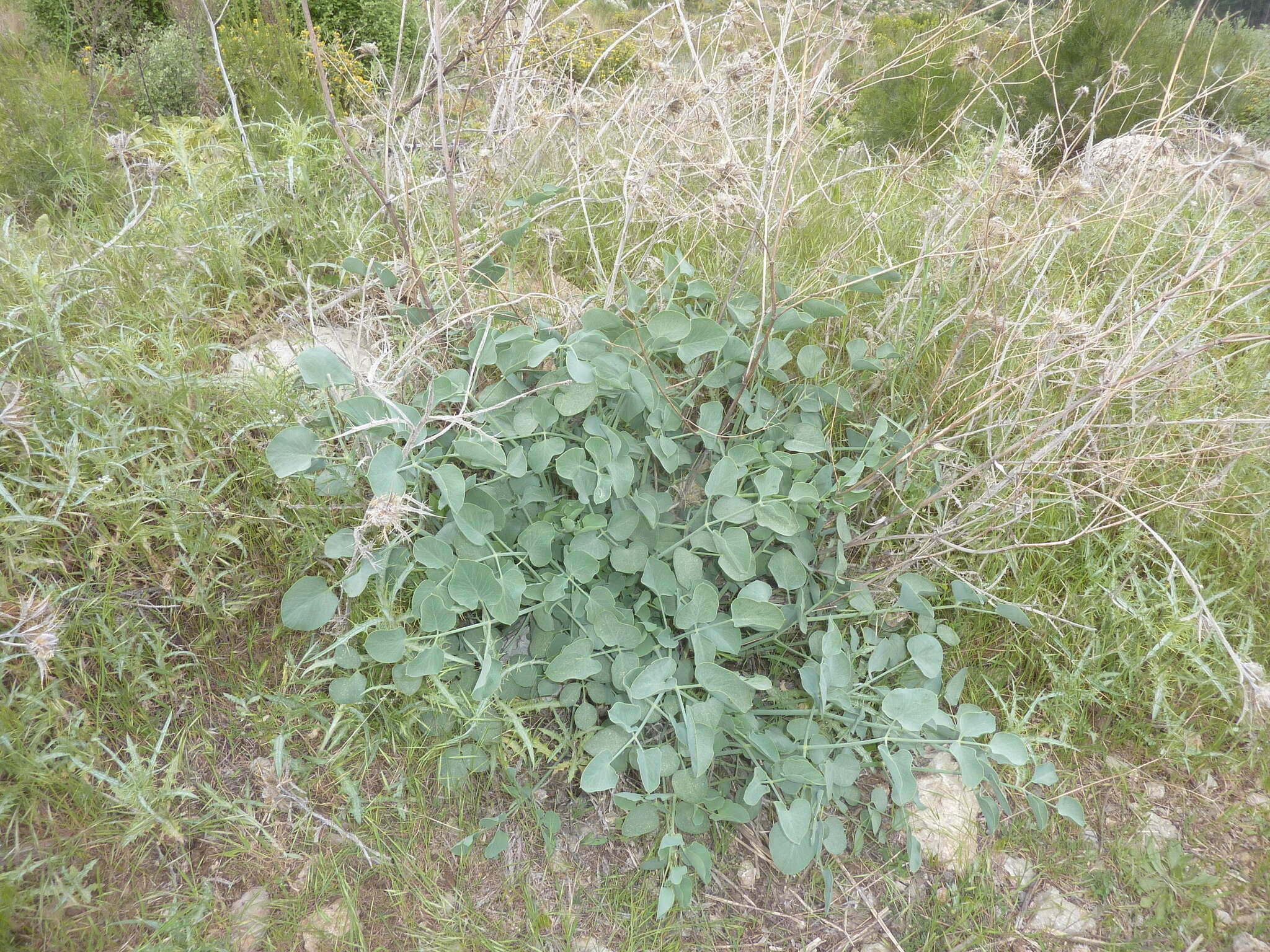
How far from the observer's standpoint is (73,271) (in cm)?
192

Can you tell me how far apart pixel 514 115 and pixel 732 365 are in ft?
3.78

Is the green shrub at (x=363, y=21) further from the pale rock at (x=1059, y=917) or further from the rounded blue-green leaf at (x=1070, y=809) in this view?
the pale rock at (x=1059, y=917)

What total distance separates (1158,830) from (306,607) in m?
2.01

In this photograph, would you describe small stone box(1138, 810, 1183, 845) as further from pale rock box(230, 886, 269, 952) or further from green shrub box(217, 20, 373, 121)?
green shrub box(217, 20, 373, 121)

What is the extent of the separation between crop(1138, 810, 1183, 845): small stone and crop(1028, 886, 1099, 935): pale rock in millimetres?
256

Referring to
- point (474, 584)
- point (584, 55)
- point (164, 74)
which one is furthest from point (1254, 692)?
point (584, 55)

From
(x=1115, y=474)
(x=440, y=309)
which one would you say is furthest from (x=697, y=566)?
(x=1115, y=474)

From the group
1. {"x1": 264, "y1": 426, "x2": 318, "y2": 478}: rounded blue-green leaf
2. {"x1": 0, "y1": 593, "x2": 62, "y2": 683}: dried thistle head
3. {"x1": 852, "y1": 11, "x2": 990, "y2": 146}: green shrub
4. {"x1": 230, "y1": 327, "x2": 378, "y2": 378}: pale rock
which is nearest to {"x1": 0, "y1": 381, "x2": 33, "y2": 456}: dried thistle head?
{"x1": 0, "y1": 593, "x2": 62, "y2": 683}: dried thistle head

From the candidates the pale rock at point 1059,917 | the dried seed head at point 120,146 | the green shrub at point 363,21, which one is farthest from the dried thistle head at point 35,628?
the green shrub at point 363,21

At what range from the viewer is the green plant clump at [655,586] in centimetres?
152

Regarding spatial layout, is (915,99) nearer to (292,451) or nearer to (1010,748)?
(1010,748)

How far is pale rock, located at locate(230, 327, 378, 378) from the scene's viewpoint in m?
1.89

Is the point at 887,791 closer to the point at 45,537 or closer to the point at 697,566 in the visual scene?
the point at 697,566

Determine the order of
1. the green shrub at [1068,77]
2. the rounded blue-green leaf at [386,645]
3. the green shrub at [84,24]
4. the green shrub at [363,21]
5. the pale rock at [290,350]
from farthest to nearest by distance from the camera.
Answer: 1. the green shrub at [363,21]
2. the green shrub at [1068,77]
3. the green shrub at [84,24]
4. the pale rock at [290,350]
5. the rounded blue-green leaf at [386,645]
